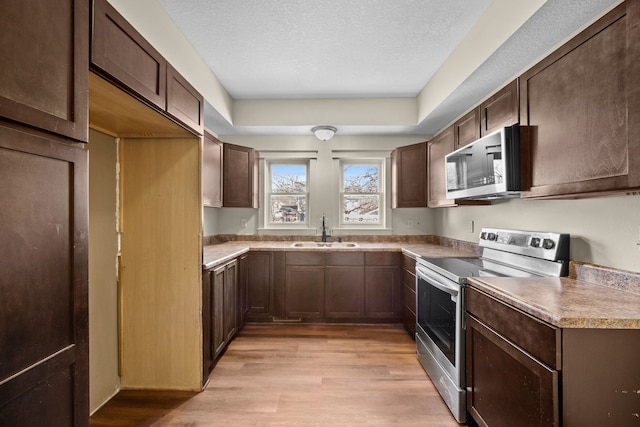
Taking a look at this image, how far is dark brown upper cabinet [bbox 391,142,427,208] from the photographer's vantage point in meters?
3.50

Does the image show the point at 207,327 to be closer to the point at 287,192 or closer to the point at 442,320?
the point at 442,320

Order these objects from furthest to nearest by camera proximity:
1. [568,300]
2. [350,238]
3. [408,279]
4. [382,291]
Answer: [350,238] → [382,291] → [408,279] → [568,300]

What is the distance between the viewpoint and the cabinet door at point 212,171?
291cm

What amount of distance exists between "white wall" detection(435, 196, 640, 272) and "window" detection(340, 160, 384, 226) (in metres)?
1.77

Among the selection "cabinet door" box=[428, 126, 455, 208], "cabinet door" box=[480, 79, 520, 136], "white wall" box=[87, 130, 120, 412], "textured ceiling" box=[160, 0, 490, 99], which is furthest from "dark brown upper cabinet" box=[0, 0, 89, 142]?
"cabinet door" box=[428, 126, 455, 208]

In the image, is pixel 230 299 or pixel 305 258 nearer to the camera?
pixel 230 299

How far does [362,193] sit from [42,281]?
11.6ft

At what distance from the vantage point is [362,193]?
4125 mm

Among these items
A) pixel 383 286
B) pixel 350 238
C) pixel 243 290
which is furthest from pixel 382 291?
pixel 243 290

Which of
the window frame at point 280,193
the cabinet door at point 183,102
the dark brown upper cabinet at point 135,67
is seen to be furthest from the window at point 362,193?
the dark brown upper cabinet at point 135,67

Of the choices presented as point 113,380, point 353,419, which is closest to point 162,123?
point 113,380

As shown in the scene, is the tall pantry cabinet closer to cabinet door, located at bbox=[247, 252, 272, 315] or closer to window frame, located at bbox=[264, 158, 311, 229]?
cabinet door, located at bbox=[247, 252, 272, 315]

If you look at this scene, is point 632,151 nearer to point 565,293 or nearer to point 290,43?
point 565,293

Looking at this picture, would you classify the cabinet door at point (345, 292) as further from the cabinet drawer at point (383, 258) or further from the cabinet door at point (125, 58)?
the cabinet door at point (125, 58)
